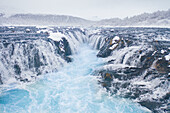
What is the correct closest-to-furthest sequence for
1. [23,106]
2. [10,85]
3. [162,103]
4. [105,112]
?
[162,103], [105,112], [23,106], [10,85]

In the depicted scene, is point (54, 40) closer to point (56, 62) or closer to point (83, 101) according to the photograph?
point (56, 62)

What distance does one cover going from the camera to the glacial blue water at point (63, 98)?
8.33 m

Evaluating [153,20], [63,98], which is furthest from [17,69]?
[153,20]

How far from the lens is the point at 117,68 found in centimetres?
1128

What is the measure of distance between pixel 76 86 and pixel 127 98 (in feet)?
14.6

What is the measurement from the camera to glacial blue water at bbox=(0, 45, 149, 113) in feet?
27.3

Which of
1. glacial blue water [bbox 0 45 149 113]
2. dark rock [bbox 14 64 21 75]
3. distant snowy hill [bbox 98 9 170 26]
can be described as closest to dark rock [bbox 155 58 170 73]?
glacial blue water [bbox 0 45 149 113]

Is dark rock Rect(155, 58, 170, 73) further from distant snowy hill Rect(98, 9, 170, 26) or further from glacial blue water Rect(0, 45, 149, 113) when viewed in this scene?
distant snowy hill Rect(98, 9, 170, 26)

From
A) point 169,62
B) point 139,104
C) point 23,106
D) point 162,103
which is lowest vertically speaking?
point 23,106

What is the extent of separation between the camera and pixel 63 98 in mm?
9641

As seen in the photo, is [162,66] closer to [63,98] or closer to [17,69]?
[63,98]

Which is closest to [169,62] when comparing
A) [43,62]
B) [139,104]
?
[139,104]

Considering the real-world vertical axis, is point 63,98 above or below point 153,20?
below

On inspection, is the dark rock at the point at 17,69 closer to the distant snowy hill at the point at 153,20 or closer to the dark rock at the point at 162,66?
the dark rock at the point at 162,66
